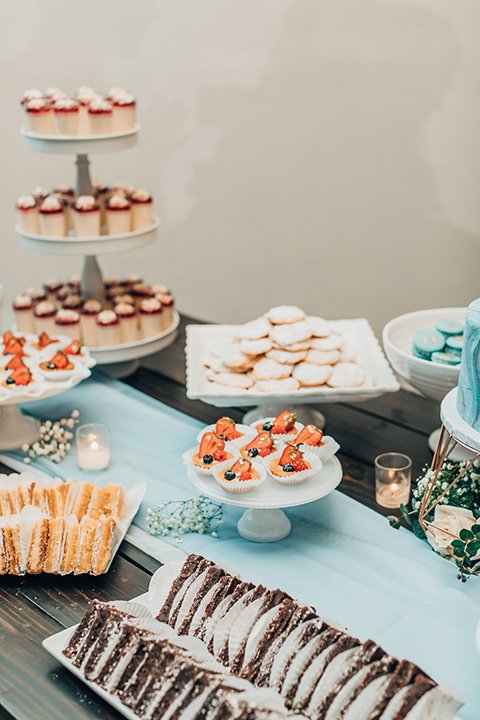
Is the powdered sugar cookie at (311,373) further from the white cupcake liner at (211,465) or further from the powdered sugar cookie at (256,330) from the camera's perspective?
the white cupcake liner at (211,465)

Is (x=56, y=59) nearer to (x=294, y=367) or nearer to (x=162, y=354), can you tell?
(x=162, y=354)

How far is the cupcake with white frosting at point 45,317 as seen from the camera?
2377 millimetres

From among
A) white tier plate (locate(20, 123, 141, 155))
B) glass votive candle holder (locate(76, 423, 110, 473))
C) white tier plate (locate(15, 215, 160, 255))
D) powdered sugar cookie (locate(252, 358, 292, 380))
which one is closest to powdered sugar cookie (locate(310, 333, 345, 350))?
powdered sugar cookie (locate(252, 358, 292, 380))

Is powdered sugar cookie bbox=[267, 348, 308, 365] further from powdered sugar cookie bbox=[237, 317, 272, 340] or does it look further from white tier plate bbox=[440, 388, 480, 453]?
white tier plate bbox=[440, 388, 480, 453]

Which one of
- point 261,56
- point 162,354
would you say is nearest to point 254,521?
point 162,354

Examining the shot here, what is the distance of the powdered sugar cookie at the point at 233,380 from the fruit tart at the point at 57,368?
39 cm

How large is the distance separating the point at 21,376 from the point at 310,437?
2.65 feet

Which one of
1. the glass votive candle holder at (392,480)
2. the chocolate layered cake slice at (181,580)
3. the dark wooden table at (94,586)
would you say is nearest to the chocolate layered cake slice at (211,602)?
the chocolate layered cake slice at (181,580)

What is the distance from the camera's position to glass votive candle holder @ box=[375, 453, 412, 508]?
1.73 metres

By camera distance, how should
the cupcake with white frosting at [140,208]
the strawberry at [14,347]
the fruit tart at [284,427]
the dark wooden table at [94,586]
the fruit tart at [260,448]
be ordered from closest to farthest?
the dark wooden table at [94,586], the fruit tart at [260,448], the fruit tart at [284,427], the strawberry at [14,347], the cupcake with white frosting at [140,208]

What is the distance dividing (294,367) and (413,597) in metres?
0.70

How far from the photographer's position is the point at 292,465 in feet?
5.05

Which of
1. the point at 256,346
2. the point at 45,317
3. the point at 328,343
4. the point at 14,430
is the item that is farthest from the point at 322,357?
the point at 45,317

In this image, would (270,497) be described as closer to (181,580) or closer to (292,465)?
(292,465)
